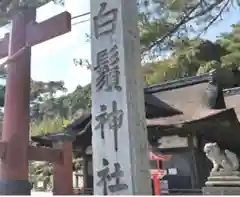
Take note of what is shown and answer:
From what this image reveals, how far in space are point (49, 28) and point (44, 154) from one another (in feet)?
3.95

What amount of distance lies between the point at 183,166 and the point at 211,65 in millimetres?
5031

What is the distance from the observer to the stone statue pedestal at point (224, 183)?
16.8 ft

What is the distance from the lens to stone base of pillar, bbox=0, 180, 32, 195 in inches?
118

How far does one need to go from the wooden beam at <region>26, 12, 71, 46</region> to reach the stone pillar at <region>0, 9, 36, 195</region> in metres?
0.08

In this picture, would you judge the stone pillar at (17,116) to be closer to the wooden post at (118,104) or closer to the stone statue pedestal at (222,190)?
the wooden post at (118,104)

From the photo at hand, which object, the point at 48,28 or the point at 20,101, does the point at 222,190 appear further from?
the point at 48,28

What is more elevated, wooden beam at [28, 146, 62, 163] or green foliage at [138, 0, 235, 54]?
green foliage at [138, 0, 235, 54]

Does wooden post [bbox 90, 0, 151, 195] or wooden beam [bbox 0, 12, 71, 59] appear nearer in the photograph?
wooden post [bbox 90, 0, 151, 195]

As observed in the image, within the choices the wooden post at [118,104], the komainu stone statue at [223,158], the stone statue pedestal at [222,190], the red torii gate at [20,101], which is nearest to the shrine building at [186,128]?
the komainu stone statue at [223,158]

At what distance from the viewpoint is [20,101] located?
10.4 ft

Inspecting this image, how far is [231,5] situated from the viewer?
516 centimetres

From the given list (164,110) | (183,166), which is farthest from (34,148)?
(164,110)

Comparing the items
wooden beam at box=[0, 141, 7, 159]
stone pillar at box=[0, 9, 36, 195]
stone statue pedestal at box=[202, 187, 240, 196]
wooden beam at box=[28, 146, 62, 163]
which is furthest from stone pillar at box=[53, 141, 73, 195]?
stone statue pedestal at box=[202, 187, 240, 196]

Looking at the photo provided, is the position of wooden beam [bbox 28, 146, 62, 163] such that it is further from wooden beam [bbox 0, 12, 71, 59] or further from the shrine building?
the shrine building
